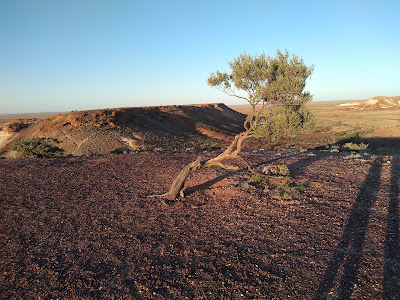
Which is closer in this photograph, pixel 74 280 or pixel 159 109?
pixel 74 280

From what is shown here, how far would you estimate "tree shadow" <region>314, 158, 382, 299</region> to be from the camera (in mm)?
4727

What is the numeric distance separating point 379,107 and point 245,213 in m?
112

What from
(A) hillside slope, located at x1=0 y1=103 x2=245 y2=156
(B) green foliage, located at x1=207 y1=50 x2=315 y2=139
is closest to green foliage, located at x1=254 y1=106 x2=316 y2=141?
(B) green foliage, located at x1=207 y1=50 x2=315 y2=139

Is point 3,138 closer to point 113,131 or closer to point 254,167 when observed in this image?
point 113,131

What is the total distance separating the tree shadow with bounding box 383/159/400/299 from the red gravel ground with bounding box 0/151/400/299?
0.07ft

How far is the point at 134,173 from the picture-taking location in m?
12.9

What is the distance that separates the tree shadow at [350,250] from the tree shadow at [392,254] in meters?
0.48

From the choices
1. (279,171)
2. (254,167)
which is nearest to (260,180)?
(279,171)

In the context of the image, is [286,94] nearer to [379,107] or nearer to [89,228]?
[89,228]

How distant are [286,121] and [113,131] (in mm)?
26783

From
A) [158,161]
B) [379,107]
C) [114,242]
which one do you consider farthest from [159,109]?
[379,107]

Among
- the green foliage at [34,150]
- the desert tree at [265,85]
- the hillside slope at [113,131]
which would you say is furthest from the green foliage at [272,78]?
the hillside slope at [113,131]

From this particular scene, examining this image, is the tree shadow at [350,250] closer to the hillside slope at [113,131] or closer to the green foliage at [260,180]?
the green foliage at [260,180]

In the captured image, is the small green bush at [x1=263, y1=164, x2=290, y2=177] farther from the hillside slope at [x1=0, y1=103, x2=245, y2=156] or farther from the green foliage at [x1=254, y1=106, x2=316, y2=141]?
the hillside slope at [x1=0, y1=103, x2=245, y2=156]
